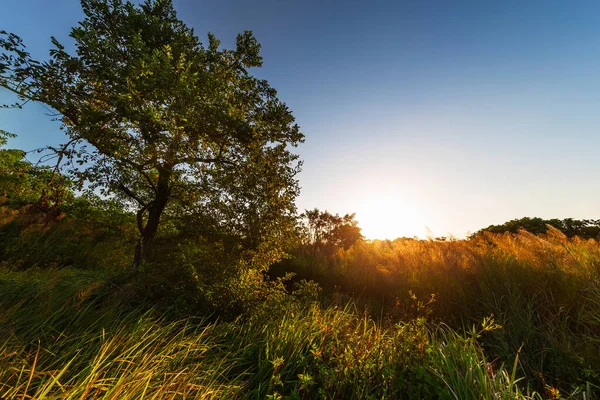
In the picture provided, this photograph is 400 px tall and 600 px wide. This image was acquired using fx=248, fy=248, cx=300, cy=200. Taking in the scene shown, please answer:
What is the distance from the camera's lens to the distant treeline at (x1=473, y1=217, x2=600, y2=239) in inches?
674

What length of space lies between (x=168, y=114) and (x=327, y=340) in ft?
17.8

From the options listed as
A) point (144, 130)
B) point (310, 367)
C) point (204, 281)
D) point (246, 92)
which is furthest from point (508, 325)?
point (246, 92)

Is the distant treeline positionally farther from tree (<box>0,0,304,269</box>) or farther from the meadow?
tree (<box>0,0,304,269</box>)

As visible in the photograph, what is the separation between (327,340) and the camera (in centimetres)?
356

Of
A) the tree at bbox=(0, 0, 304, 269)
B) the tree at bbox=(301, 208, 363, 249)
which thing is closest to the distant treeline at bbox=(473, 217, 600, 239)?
the tree at bbox=(301, 208, 363, 249)

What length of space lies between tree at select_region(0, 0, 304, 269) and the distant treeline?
15606 millimetres

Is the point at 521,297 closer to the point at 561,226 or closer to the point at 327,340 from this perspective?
the point at 327,340

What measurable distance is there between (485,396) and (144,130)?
7.06m

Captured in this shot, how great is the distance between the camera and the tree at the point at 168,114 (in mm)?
5164

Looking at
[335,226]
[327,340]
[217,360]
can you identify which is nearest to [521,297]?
[327,340]

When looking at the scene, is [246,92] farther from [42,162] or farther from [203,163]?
[42,162]

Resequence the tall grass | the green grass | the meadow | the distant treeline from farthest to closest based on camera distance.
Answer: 1. the distant treeline
2. the tall grass
3. the meadow
4. the green grass

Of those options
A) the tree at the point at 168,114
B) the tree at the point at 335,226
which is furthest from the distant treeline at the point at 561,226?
the tree at the point at 168,114

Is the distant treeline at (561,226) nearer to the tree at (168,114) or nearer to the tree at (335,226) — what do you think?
the tree at (335,226)
